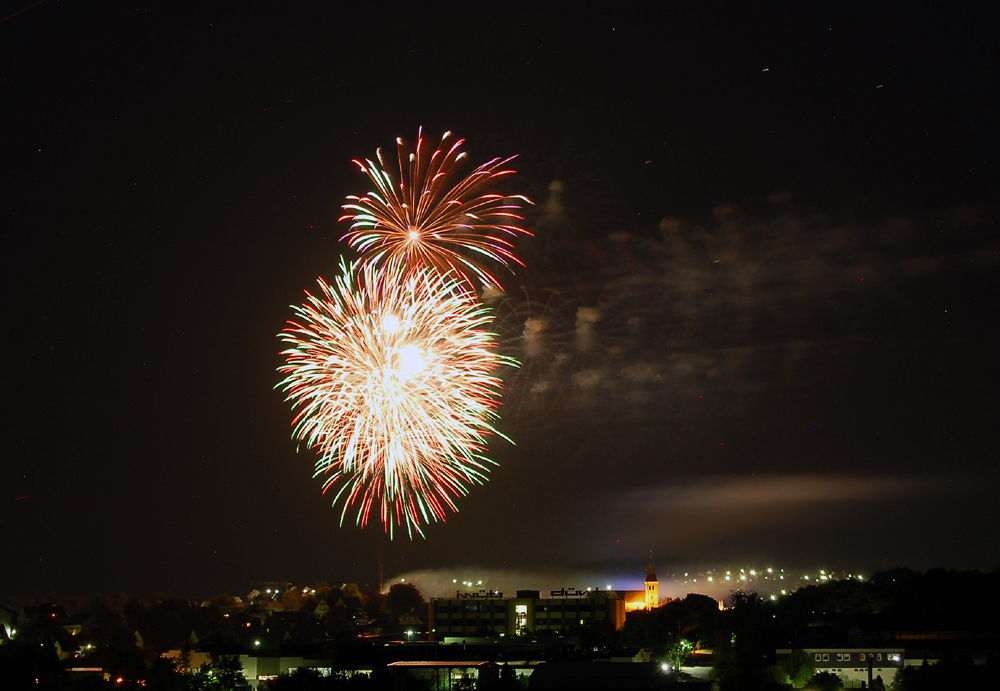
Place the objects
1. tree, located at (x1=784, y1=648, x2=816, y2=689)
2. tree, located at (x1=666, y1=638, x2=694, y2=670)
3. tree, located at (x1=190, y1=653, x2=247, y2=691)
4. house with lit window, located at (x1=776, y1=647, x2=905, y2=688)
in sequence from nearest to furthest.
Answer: tree, located at (x1=190, y1=653, x2=247, y2=691) < tree, located at (x1=784, y1=648, x2=816, y2=689) < house with lit window, located at (x1=776, y1=647, x2=905, y2=688) < tree, located at (x1=666, y1=638, x2=694, y2=670)

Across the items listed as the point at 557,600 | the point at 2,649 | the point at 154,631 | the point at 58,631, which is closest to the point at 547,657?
the point at 2,649

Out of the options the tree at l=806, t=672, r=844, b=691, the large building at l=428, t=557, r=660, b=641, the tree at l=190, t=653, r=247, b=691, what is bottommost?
the tree at l=806, t=672, r=844, b=691

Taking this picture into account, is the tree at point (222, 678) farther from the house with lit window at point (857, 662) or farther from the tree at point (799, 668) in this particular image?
the house with lit window at point (857, 662)

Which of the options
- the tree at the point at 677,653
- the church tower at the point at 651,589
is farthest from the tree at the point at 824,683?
the church tower at the point at 651,589

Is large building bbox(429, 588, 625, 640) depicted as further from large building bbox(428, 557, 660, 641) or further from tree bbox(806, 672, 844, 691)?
tree bbox(806, 672, 844, 691)

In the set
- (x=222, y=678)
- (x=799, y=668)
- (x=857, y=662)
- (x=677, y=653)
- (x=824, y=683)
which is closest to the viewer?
(x=222, y=678)

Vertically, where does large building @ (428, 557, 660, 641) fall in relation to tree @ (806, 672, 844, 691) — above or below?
above

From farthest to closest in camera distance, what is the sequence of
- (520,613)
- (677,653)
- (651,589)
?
(651,589) < (520,613) < (677,653)

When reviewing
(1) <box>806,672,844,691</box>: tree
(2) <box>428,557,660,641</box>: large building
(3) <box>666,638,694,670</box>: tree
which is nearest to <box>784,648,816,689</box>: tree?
(1) <box>806,672,844,691</box>: tree

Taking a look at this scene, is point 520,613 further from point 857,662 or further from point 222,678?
point 222,678

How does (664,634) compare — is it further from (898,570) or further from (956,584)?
(898,570)

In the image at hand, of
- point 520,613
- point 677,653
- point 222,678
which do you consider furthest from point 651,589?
point 222,678

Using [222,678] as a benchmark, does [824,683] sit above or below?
below
